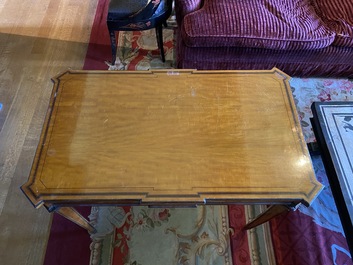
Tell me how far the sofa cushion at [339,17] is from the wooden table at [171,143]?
61 centimetres

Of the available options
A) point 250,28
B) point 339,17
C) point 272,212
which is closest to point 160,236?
point 272,212

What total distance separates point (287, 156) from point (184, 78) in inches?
19.5

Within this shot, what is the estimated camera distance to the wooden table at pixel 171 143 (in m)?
0.78

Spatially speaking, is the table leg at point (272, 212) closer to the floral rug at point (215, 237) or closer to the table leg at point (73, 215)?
the floral rug at point (215, 237)

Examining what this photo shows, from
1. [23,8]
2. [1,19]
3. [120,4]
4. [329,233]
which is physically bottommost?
[329,233]

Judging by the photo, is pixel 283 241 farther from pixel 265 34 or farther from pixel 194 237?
pixel 265 34

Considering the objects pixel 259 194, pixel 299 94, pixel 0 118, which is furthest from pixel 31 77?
pixel 299 94

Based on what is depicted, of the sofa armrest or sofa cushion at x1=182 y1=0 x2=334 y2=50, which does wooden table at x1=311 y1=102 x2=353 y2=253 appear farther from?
the sofa armrest

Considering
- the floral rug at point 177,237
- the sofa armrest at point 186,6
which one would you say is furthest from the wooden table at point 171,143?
the sofa armrest at point 186,6

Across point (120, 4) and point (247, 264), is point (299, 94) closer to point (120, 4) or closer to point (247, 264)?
point (247, 264)

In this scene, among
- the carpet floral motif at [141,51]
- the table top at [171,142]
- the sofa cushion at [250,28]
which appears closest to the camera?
the table top at [171,142]

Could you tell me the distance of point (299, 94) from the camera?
5.06 feet

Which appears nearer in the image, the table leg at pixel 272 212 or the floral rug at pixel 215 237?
the table leg at pixel 272 212

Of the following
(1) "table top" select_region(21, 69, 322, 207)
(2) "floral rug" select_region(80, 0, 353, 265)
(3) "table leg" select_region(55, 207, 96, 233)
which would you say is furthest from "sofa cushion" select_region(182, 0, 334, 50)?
(3) "table leg" select_region(55, 207, 96, 233)
